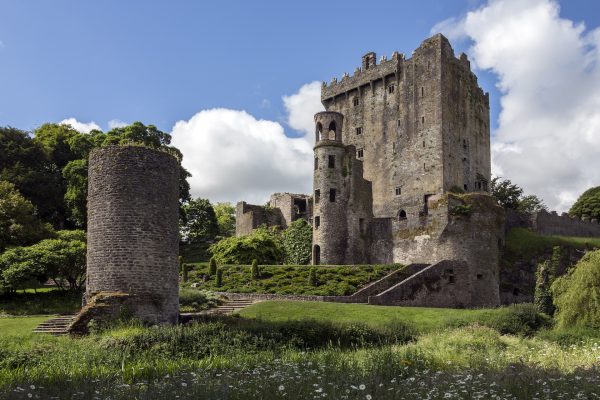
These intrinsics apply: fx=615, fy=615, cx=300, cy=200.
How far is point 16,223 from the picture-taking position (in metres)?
37.7

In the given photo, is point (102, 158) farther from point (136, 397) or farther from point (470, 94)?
point (470, 94)

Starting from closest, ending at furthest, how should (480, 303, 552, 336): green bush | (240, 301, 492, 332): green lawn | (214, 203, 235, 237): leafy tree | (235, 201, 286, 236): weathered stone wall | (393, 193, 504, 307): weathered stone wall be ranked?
1. (480, 303, 552, 336): green bush
2. (240, 301, 492, 332): green lawn
3. (393, 193, 504, 307): weathered stone wall
4. (235, 201, 286, 236): weathered stone wall
5. (214, 203, 235, 237): leafy tree

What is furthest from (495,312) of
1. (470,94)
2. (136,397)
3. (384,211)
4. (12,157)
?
(12,157)

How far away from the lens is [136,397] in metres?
10.6

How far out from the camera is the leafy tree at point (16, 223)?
36594 millimetres

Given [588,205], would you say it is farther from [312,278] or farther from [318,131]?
[312,278]

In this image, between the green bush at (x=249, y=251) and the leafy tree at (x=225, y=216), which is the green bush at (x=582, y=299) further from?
the leafy tree at (x=225, y=216)

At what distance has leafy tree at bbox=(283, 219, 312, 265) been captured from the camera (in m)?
49.1

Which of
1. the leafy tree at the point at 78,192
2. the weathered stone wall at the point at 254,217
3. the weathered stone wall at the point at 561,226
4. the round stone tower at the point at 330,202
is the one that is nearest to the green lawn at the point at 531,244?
the weathered stone wall at the point at 561,226

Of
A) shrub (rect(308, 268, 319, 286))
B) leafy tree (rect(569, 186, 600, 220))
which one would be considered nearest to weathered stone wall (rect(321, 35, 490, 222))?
leafy tree (rect(569, 186, 600, 220))

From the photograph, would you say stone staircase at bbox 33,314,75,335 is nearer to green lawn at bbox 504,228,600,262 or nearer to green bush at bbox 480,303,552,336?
green bush at bbox 480,303,552,336

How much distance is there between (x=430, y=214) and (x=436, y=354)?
26.2m

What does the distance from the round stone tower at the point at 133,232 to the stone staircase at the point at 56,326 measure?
5.26ft

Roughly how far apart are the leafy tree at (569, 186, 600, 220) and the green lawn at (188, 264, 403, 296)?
1393 inches
